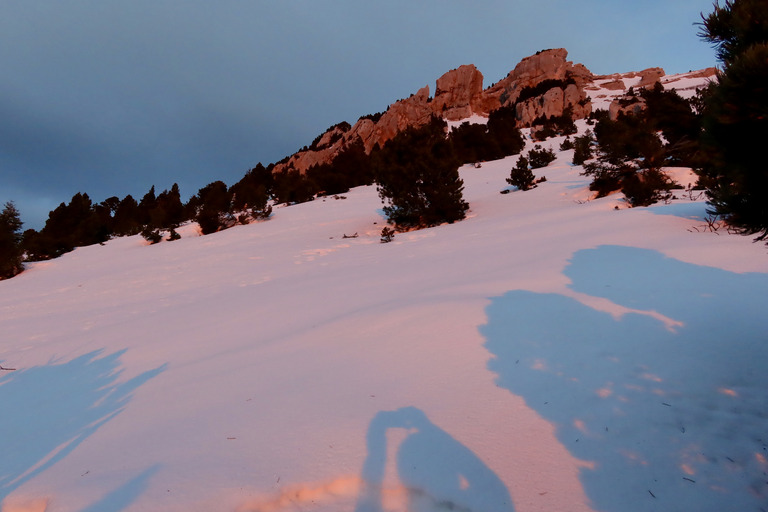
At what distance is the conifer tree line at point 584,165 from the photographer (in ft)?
6.87

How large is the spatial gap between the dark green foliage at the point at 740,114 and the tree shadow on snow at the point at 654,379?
46.6 inches

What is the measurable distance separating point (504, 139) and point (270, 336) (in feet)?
120

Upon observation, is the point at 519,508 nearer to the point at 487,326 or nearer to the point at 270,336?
the point at 487,326

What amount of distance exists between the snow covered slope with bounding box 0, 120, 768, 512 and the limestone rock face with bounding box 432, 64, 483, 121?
74.3m

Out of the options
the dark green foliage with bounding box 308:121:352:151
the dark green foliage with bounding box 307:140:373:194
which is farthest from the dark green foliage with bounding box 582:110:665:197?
the dark green foliage with bounding box 308:121:352:151

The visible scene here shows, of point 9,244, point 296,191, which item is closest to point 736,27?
point 9,244

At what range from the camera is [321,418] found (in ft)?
8.34

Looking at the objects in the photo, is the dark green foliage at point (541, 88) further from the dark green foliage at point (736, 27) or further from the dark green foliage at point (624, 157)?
the dark green foliage at point (736, 27)

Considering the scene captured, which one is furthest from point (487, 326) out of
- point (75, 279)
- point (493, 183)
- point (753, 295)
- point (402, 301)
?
point (493, 183)

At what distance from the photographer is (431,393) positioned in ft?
8.96

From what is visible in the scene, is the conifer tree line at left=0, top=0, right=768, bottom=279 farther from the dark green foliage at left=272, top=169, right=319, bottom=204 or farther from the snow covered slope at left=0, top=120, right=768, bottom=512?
the snow covered slope at left=0, top=120, right=768, bottom=512

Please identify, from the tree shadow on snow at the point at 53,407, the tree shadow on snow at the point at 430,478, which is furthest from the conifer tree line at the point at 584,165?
the tree shadow on snow at the point at 53,407

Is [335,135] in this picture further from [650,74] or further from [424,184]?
[650,74]

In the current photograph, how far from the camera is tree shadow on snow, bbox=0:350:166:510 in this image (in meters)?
2.56
